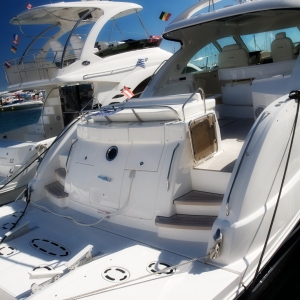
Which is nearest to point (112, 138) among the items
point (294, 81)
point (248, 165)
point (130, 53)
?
point (248, 165)

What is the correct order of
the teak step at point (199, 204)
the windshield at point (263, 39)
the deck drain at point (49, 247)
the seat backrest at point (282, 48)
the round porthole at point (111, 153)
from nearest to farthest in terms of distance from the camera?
the teak step at point (199, 204), the deck drain at point (49, 247), the round porthole at point (111, 153), the seat backrest at point (282, 48), the windshield at point (263, 39)

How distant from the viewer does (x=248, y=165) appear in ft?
8.20

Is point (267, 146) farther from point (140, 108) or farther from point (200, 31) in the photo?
point (200, 31)

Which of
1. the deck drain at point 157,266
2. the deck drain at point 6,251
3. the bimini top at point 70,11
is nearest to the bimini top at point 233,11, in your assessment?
the deck drain at point 157,266

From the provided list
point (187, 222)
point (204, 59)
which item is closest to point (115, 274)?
point (187, 222)

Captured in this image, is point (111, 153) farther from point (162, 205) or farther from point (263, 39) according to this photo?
point (263, 39)

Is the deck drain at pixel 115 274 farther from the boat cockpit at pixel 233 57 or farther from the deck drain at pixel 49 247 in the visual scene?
the boat cockpit at pixel 233 57

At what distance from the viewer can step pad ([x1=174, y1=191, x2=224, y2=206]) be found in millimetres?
2896

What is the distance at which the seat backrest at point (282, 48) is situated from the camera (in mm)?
5492

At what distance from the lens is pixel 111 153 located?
3.60m

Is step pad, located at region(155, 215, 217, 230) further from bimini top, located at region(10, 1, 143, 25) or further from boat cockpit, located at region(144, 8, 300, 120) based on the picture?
bimini top, located at region(10, 1, 143, 25)

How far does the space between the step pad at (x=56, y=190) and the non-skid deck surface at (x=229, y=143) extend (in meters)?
1.78

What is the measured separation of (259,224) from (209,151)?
108 cm

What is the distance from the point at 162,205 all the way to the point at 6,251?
5.06 feet
